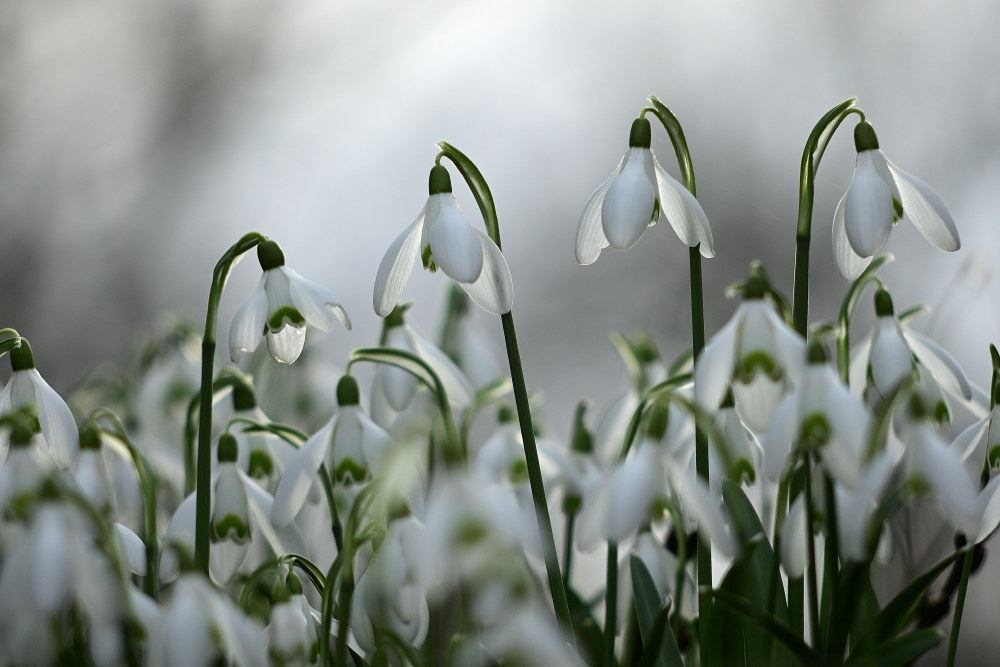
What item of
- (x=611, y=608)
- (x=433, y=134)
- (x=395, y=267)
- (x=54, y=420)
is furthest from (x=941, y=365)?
(x=433, y=134)

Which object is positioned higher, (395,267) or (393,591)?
(395,267)

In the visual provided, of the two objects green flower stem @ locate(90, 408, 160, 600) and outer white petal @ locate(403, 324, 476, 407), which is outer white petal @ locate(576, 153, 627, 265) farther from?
green flower stem @ locate(90, 408, 160, 600)

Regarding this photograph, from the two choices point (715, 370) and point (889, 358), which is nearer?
point (715, 370)

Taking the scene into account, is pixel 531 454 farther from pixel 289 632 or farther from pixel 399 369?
pixel 399 369

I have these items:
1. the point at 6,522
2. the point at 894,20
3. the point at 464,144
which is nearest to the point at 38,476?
the point at 6,522

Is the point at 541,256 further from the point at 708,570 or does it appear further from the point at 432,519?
the point at 432,519

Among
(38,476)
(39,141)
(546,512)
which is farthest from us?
(39,141)

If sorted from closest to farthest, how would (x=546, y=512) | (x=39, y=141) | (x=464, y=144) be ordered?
(x=546, y=512)
(x=464, y=144)
(x=39, y=141)
